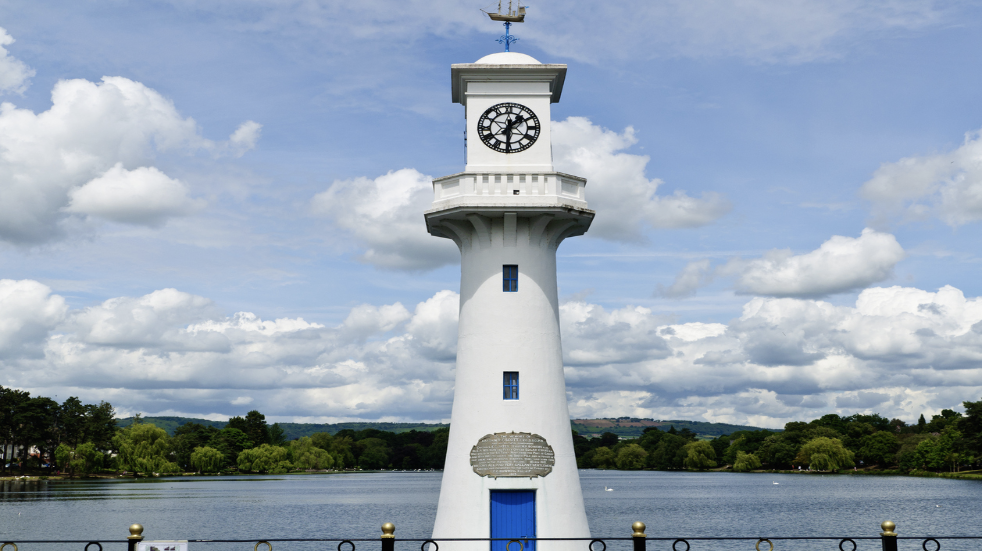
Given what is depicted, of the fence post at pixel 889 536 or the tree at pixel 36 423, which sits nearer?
the fence post at pixel 889 536

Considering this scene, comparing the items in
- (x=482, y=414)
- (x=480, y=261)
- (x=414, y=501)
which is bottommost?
(x=414, y=501)

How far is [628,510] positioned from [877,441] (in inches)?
2851

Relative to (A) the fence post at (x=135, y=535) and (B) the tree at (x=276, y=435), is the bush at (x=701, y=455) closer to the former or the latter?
(B) the tree at (x=276, y=435)

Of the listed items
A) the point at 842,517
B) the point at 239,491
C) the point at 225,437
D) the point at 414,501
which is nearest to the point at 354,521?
the point at 414,501

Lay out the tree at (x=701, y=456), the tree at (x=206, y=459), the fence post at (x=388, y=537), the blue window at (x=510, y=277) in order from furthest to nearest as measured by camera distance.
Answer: the tree at (x=701, y=456)
the tree at (x=206, y=459)
the blue window at (x=510, y=277)
the fence post at (x=388, y=537)

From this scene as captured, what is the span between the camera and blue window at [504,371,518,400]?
68.0 ft

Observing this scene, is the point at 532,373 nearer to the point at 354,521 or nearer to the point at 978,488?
the point at 354,521

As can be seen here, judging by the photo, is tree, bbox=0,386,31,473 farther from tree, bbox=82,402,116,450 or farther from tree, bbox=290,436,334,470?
tree, bbox=290,436,334,470

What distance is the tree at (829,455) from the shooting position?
127562 mm

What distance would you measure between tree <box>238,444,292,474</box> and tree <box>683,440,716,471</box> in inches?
3117

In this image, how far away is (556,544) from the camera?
20078 mm

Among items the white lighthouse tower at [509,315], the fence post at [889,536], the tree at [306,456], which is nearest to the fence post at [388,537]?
the white lighthouse tower at [509,315]

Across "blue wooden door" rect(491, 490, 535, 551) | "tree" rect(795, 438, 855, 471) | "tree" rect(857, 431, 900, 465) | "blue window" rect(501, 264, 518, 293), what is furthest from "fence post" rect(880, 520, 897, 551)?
"tree" rect(857, 431, 900, 465)

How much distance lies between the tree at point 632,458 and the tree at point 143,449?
104842 mm
